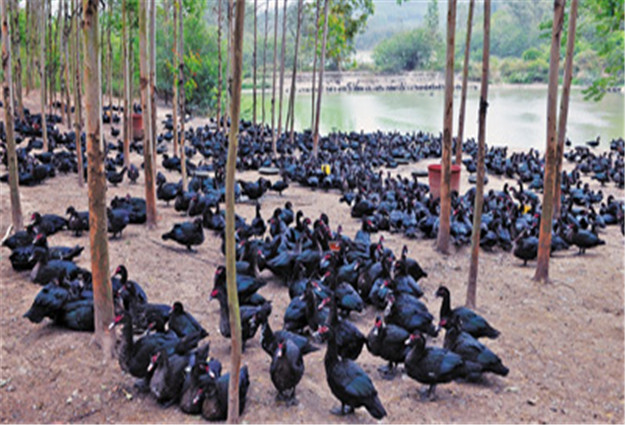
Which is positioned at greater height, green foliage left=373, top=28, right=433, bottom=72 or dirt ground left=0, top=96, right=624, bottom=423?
green foliage left=373, top=28, right=433, bottom=72

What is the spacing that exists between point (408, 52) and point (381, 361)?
94615 mm

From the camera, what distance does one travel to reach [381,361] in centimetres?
687

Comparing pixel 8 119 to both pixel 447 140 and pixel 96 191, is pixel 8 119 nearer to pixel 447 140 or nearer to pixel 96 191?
pixel 96 191

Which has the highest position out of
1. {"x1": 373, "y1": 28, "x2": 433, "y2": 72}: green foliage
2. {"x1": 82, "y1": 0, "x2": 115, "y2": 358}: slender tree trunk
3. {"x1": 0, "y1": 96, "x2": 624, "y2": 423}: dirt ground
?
{"x1": 373, "y1": 28, "x2": 433, "y2": 72}: green foliage

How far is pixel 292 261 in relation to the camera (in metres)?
9.02

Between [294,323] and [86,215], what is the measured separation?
531 cm

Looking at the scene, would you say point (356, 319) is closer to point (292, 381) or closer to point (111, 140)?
point (292, 381)

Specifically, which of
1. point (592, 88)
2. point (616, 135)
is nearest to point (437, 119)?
point (616, 135)

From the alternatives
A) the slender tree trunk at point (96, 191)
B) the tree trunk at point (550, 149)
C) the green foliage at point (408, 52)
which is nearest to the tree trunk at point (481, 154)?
the tree trunk at point (550, 149)

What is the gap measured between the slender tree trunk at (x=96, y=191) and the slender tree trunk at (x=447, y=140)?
20.1 ft

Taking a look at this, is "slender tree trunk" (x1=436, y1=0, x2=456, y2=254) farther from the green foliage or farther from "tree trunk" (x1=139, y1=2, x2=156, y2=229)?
the green foliage

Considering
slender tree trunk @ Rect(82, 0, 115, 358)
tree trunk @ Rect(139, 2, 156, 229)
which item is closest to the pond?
tree trunk @ Rect(139, 2, 156, 229)

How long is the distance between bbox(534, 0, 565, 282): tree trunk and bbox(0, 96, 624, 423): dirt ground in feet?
1.53

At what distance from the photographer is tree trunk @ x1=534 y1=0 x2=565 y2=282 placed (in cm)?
846
